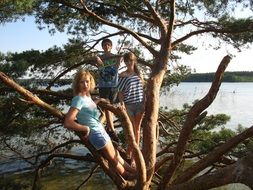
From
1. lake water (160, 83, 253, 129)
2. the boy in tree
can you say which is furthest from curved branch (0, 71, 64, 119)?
lake water (160, 83, 253, 129)

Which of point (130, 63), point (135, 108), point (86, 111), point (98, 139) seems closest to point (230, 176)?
point (98, 139)

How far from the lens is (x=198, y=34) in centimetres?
827

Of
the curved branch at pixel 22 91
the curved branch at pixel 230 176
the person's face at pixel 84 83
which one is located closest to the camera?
the curved branch at pixel 230 176

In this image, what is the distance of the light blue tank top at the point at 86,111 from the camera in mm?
4145

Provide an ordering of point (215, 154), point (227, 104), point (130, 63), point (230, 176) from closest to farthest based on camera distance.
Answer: point (230, 176) < point (215, 154) < point (130, 63) < point (227, 104)

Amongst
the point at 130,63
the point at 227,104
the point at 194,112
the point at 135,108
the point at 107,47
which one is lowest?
the point at 227,104

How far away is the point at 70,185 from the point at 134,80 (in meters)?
8.14

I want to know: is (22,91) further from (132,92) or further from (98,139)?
(132,92)

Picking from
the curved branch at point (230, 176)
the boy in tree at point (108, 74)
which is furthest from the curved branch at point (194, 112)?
the boy in tree at point (108, 74)

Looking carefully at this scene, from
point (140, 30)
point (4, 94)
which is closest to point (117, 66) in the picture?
point (4, 94)

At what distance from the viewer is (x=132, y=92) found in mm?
5535

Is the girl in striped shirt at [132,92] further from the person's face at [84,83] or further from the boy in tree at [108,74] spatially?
the person's face at [84,83]

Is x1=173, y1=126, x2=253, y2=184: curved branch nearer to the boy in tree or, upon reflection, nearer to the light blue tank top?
the light blue tank top

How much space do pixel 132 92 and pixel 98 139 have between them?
127 centimetres
